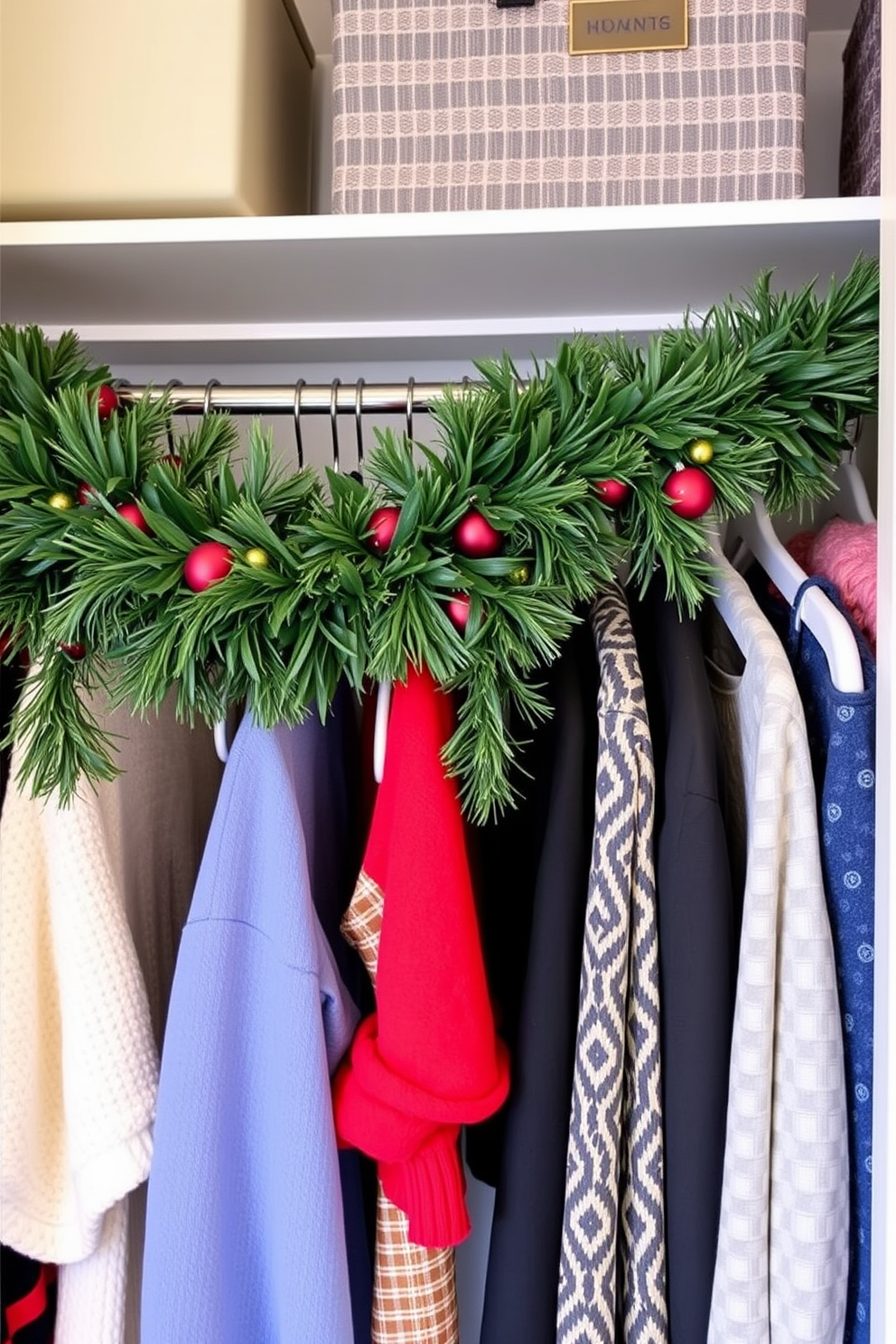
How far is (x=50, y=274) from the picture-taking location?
30.8 inches

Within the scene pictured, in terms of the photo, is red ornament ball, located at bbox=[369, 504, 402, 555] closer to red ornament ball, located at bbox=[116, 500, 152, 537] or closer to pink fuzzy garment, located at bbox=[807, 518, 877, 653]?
red ornament ball, located at bbox=[116, 500, 152, 537]

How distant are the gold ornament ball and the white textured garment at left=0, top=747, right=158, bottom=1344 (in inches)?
17.2

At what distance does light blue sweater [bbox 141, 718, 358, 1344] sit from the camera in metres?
0.58

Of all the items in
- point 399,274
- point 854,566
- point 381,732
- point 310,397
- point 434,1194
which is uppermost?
point 399,274

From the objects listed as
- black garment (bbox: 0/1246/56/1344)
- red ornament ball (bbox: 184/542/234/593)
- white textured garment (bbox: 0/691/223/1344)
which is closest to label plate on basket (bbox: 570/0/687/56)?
red ornament ball (bbox: 184/542/234/593)

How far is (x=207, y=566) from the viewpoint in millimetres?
566

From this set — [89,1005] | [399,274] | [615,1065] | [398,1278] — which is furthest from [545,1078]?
[399,274]

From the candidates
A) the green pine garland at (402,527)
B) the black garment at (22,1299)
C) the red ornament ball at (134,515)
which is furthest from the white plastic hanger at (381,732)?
the black garment at (22,1299)

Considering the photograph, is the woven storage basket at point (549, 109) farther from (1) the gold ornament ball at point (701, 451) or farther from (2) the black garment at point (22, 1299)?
(2) the black garment at point (22, 1299)

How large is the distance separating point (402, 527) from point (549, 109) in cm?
37

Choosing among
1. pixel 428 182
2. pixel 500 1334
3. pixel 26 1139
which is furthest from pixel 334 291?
pixel 500 1334

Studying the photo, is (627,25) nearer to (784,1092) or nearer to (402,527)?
(402,527)

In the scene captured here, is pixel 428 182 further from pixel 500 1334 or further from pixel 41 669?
pixel 500 1334

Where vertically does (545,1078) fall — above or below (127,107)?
below
